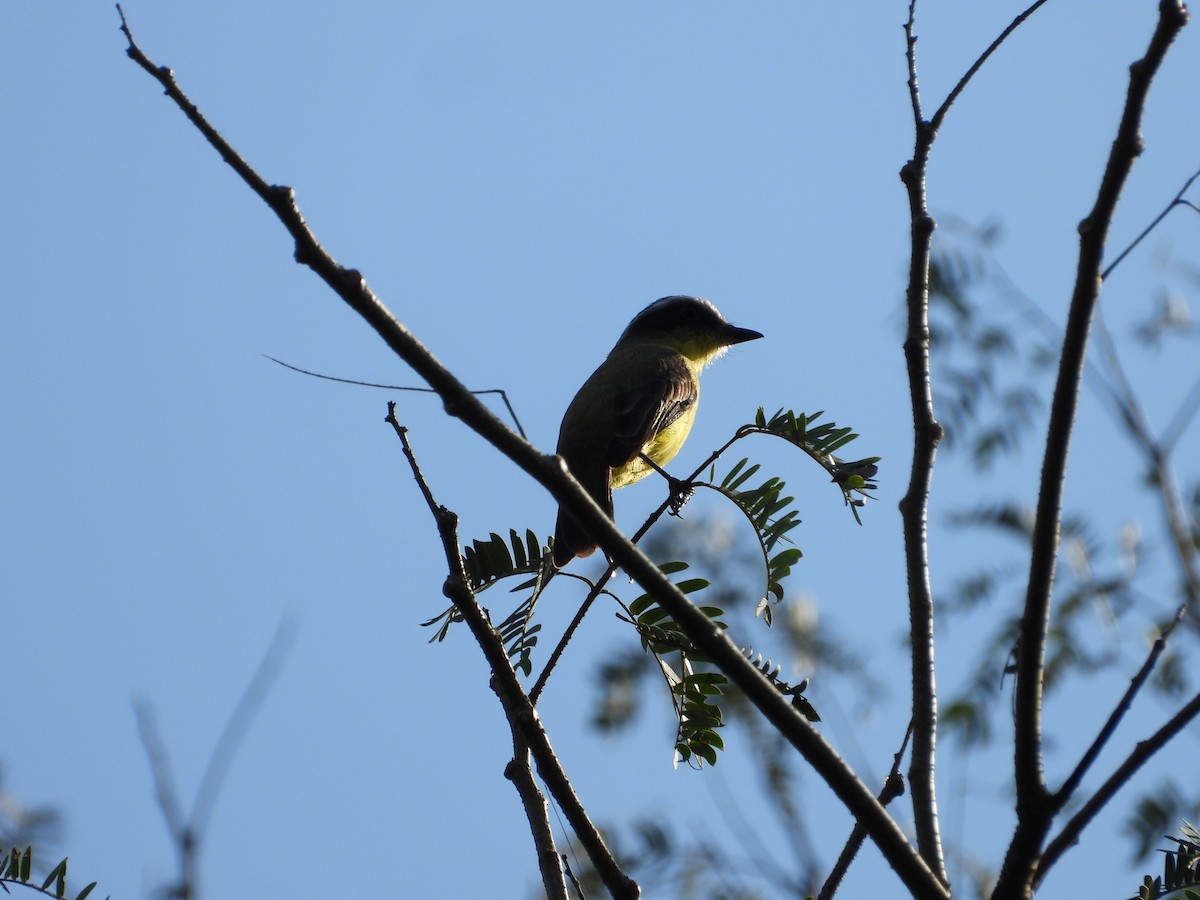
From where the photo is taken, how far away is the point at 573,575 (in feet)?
10.7

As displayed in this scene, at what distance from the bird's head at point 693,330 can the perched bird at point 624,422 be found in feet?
0.89

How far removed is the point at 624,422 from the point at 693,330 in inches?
86.5

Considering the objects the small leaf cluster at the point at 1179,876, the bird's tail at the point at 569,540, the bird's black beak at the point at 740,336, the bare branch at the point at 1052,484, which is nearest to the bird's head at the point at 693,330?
the bird's black beak at the point at 740,336

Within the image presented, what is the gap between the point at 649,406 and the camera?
609cm

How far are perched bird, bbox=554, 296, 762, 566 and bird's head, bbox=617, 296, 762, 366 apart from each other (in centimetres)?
27

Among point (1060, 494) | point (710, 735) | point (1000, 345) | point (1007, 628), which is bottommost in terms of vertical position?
point (1060, 494)

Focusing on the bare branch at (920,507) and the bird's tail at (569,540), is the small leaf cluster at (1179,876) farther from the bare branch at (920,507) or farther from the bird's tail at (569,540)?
the bird's tail at (569,540)

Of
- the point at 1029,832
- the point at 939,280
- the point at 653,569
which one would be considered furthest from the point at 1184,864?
the point at 939,280

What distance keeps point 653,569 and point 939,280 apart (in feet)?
15.0

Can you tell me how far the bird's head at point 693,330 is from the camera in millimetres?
7941

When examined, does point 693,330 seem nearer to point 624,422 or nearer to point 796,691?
point 624,422

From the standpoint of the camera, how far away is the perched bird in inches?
227

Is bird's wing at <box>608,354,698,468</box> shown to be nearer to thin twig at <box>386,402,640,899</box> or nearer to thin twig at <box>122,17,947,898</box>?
thin twig at <box>386,402,640,899</box>

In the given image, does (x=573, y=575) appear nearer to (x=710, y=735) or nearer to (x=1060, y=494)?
(x=710, y=735)
